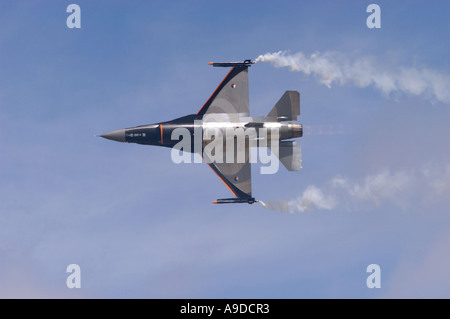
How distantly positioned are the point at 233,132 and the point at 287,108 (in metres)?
6.36

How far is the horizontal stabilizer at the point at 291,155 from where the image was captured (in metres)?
60.5

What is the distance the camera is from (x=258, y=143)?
60.2 metres

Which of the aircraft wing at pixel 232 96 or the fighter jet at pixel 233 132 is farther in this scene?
the aircraft wing at pixel 232 96

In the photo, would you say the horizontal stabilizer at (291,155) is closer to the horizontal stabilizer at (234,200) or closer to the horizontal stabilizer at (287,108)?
the horizontal stabilizer at (287,108)

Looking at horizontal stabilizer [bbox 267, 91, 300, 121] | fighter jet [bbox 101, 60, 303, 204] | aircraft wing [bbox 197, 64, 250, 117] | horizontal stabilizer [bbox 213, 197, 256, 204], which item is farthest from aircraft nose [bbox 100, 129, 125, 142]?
horizontal stabilizer [bbox 267, 91, 300, 121]

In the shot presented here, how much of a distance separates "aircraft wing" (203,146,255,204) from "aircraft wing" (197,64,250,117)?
5.25m

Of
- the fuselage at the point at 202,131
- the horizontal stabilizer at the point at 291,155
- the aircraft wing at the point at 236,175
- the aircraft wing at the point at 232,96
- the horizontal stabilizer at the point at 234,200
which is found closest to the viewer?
the fuselage at the point at 202,131

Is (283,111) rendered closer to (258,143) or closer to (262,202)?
(258,143)

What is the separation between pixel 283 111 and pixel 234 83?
20.6ft

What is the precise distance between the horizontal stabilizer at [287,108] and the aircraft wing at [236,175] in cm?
539

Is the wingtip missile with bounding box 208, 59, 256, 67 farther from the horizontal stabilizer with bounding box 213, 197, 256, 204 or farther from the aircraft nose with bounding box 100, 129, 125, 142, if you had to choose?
the horizontal stabilizer with bounding box 213, 197, 256, 204

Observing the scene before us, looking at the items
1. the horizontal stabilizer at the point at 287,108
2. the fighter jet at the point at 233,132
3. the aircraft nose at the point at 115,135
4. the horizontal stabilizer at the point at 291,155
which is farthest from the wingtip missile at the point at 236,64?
the aircraft nose at the point at 115,135

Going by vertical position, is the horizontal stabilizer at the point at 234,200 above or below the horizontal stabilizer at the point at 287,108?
below
